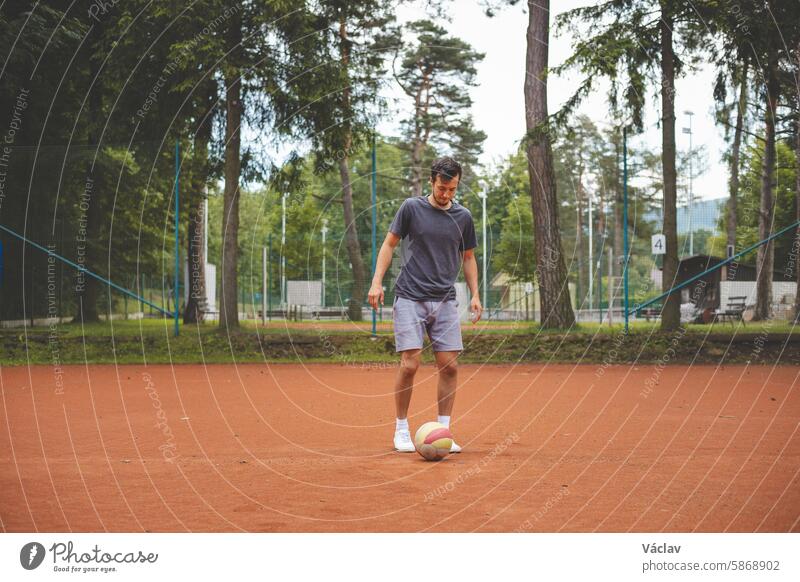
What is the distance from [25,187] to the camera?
71.6 feet

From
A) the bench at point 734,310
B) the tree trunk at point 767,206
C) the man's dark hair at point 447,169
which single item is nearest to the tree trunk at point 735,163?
the tree trunk at point 767,206

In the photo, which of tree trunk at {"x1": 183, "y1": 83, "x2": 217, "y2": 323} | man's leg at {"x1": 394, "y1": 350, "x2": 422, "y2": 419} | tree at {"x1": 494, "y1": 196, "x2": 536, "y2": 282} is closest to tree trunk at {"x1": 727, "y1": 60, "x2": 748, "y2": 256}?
tree at {"x1": 494, "y1": 196, "x2": 536, "y2": 282}

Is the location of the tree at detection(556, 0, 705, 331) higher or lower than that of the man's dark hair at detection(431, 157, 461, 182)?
higher

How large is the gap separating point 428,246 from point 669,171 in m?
14.6

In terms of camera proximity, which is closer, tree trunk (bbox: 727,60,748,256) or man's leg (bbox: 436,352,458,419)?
man's leg (bbox: 436,352,458,419)

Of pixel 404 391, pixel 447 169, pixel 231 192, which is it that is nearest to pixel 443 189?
pixel 447 169

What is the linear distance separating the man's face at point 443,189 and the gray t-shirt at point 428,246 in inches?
6.3

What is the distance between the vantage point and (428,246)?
26.2ft

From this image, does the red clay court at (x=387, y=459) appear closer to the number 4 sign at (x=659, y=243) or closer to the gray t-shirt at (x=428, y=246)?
the gray t-shirt at (x=428, y=246)

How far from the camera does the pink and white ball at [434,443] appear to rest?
303 inches

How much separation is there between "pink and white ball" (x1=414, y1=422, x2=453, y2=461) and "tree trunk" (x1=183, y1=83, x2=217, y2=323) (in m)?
14.4

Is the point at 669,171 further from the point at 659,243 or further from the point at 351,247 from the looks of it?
the point at 351,247

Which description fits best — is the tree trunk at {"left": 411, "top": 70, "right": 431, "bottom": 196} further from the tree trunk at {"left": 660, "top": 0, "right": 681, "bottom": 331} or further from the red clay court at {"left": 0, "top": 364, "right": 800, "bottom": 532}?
the red clay court at {"left": 0, "top": 364, "right": 800, "bottom": 532}

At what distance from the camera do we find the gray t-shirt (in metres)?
7.99
